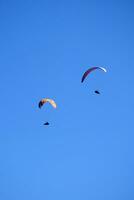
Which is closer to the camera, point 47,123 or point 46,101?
point 47,123

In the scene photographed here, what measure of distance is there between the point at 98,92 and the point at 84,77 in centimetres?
288

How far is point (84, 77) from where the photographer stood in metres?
43.4

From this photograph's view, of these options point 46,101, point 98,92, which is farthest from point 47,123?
point 98,92

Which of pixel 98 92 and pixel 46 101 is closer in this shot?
pixel 98 92

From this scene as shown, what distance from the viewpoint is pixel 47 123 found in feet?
137

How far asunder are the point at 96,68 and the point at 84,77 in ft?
6.81

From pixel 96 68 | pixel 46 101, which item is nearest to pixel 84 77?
pixel 96 68

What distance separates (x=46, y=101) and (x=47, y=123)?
3847 mm

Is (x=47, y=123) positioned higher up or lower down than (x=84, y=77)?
lower down

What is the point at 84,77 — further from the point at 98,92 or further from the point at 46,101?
the point at 46,101

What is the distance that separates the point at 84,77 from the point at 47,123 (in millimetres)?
7138

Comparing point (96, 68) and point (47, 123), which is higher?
point (96, 68)

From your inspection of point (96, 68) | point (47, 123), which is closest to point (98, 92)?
point (96, 68)

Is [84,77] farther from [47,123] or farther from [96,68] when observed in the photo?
[47,123]
